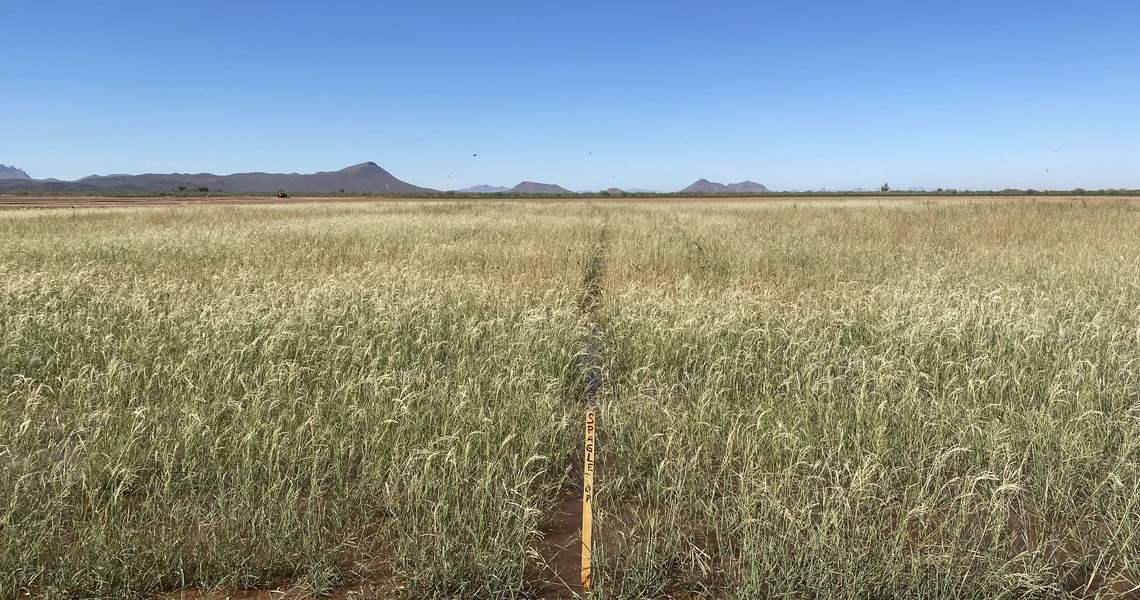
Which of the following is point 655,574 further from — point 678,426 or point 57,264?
point 57,264

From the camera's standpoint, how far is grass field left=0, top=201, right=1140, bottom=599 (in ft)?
8.48

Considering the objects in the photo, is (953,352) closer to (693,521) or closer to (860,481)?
(860,481)

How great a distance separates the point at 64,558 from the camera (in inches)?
99.7

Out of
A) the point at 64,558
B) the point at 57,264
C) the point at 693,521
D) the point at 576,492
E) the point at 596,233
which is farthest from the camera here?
the point at 596,233

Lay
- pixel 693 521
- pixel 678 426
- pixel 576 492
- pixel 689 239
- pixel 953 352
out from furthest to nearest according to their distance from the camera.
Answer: pixel 689 239 → pixel 953 352 → pixel 678 426 → pixel 576 492 → pixel 693 521

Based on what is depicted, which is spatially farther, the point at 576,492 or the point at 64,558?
the point at 576,492

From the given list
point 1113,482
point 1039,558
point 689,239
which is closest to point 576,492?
point 1039,558

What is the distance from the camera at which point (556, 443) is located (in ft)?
12.3

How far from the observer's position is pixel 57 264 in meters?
10.0

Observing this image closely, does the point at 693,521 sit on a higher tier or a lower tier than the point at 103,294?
lower

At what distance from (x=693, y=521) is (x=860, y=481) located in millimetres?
910

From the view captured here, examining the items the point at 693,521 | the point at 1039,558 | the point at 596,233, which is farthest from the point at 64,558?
the point at 596,233

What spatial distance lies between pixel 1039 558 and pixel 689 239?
12033mm

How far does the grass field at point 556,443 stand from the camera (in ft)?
8.48
